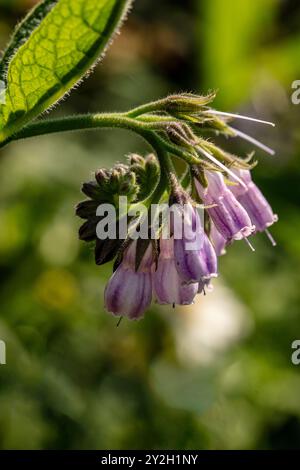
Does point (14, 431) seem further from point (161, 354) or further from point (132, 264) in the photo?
point (132, 264)

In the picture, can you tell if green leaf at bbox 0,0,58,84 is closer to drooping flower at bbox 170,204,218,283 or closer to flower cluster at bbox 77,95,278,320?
flower cluster at bbox 77,95,278,320

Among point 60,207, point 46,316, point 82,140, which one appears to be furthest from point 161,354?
point 82,140

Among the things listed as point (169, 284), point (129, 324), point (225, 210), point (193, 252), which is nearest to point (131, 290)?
point (169, 284)

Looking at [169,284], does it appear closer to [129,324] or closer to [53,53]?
[53,53]

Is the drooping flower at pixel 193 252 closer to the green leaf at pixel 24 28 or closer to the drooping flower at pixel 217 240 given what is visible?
the drooping flower at pixel 217 240
